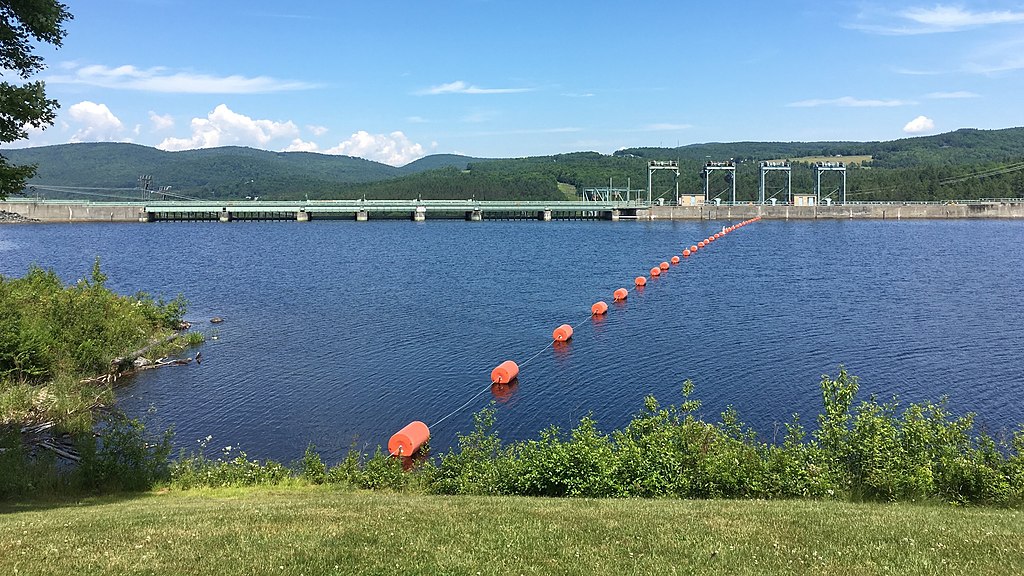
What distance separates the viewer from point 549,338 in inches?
1545

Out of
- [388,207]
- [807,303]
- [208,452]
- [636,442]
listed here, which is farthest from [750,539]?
[388,207]

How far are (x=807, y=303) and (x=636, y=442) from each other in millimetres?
35682

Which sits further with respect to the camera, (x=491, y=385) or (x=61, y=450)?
(x=491, y=385)

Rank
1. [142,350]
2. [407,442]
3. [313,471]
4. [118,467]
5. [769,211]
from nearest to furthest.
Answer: [118,467] < [313,471] < [407,442] < [142,350] < [769,211]

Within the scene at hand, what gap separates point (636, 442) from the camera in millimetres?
17594

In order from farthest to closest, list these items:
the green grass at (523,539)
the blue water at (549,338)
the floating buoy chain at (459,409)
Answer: the blue water at (549,338) < the floating buoy chain at (459,409) < the green grass at (523,539)

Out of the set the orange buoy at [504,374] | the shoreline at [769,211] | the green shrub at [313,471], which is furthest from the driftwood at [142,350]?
the shoreline at [769,211]

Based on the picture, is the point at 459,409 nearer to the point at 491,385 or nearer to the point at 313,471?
the point at 491,385

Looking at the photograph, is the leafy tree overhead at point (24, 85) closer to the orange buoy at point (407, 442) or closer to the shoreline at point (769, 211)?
the orange buoy at point (407, 442)

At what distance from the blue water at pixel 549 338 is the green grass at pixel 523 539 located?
10.5 meters

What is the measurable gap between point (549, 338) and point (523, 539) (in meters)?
28.2

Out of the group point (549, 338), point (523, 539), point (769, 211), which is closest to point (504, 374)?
point (549, 338)

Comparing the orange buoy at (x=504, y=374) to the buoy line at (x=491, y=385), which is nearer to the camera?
the buoy line at (x=491, y=385)

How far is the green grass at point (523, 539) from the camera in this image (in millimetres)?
9961
